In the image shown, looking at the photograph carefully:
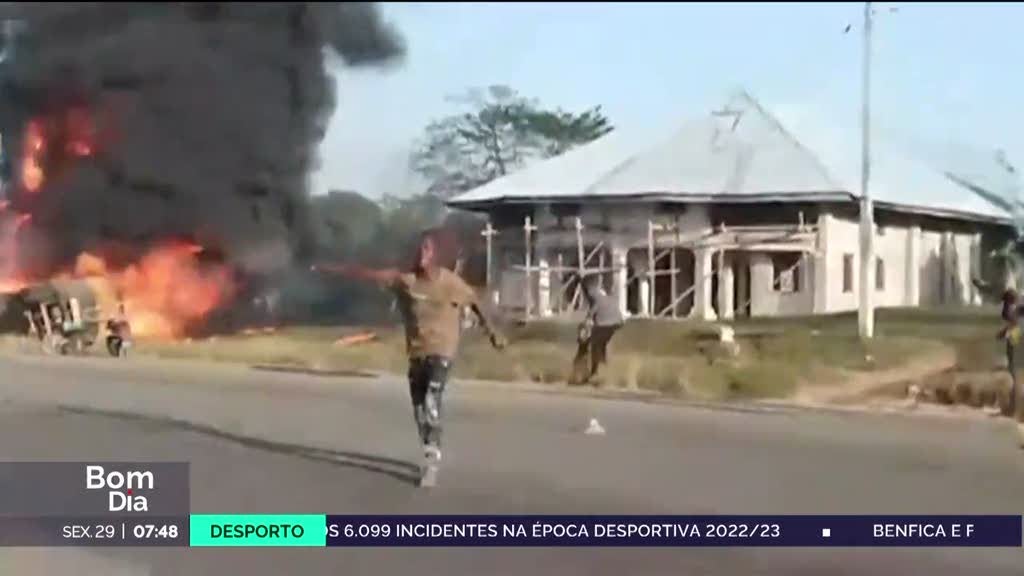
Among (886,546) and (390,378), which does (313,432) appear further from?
(886,546)

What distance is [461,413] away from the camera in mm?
4840

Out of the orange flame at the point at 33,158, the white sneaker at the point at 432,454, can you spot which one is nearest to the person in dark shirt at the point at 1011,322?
the white sneaker at the point at 432,454

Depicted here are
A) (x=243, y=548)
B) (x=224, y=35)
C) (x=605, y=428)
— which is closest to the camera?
(x=224, y=35)

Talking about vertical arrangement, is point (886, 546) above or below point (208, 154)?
below

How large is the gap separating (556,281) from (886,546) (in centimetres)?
118

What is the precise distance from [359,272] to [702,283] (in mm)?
976

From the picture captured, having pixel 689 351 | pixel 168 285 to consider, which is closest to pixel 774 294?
pixel 689 351

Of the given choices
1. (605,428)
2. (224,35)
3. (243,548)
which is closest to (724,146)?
(605,428)

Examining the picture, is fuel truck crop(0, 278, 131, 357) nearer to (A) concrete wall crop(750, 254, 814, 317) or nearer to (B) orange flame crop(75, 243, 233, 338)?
(B) orange flame crop(75, 243, 233, 338)

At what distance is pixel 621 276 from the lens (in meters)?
4.71

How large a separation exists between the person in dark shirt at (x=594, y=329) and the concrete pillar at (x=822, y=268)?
56 cm

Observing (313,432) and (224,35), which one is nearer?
(224,35)

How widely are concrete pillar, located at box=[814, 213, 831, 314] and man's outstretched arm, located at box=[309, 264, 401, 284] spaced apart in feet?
3.89

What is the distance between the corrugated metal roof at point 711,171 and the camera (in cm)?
461
